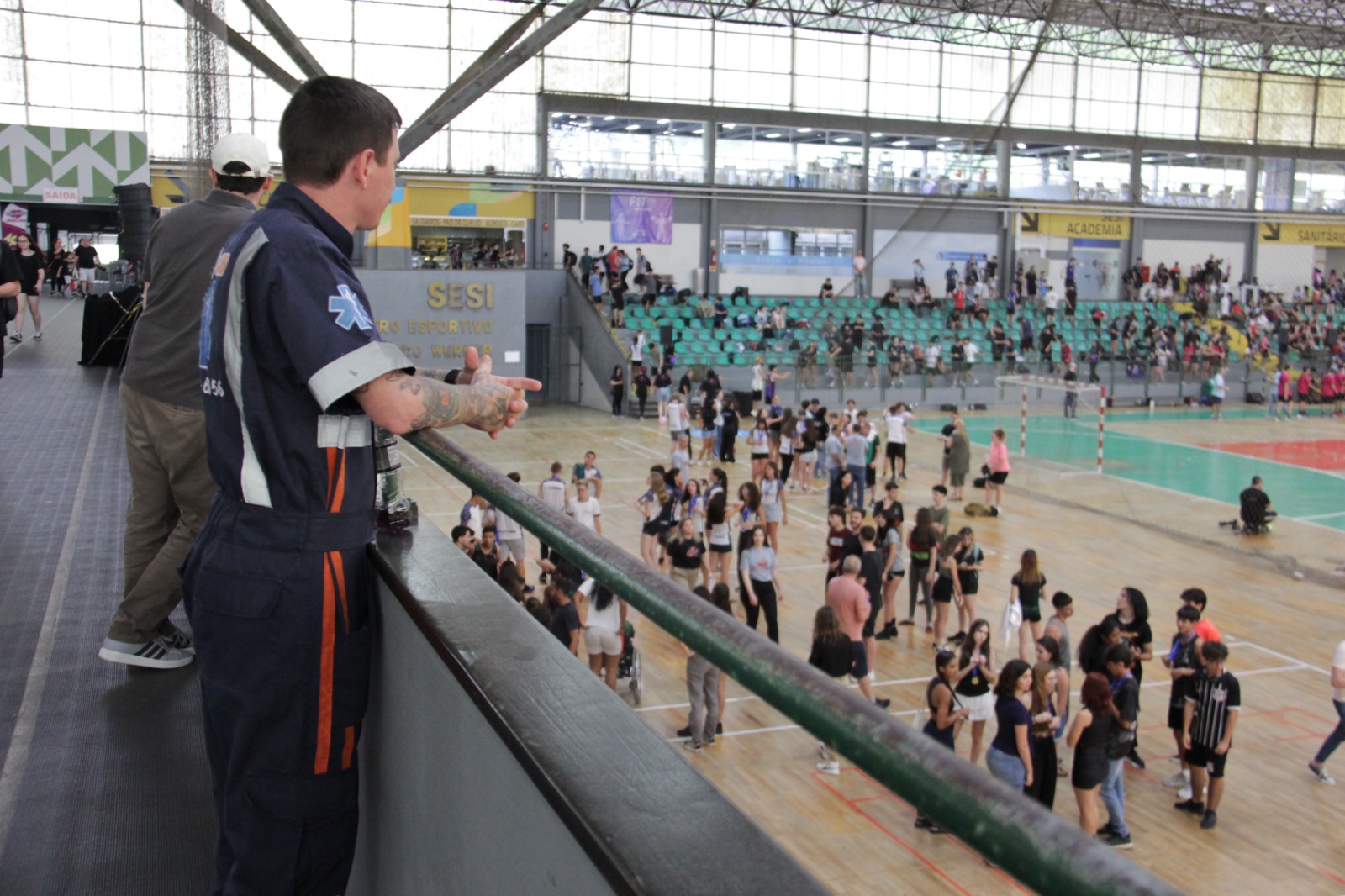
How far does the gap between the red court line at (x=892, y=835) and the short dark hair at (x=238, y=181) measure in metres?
6.70

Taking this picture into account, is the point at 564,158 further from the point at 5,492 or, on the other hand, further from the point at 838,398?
the point at 5,492

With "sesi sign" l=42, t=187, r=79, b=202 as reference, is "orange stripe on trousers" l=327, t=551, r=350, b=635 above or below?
below

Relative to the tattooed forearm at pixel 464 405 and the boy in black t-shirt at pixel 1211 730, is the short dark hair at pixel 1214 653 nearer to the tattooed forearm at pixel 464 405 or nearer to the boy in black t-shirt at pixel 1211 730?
the boy in black t-shirt at pixel 1211 730

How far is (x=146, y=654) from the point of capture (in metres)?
3.37

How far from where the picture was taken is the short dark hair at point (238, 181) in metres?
2.96

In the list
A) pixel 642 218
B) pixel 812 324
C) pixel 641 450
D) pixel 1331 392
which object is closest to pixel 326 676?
pixel 641 450

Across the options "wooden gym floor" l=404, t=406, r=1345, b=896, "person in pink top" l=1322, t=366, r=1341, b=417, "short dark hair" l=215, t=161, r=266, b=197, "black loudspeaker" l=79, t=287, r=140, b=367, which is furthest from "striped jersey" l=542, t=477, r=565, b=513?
"person in pink top" l=1322, t=366, r=1341, b=417

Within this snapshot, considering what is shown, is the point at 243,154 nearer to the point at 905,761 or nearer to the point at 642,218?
the point at 905,761

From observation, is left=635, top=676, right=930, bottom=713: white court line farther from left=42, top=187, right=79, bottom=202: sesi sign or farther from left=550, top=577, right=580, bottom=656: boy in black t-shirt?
left=42, top=187, right=79, bottom=202: sesi sign

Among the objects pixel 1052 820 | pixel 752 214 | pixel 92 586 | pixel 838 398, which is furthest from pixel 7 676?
pixel 752 214

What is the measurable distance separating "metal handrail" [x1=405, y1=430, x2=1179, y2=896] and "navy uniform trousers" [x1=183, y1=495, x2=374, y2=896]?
2.47ft

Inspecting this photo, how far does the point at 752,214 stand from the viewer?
128ft

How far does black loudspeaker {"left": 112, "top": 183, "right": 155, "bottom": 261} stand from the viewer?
38.3 ft

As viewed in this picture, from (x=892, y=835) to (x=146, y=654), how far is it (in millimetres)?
6576
